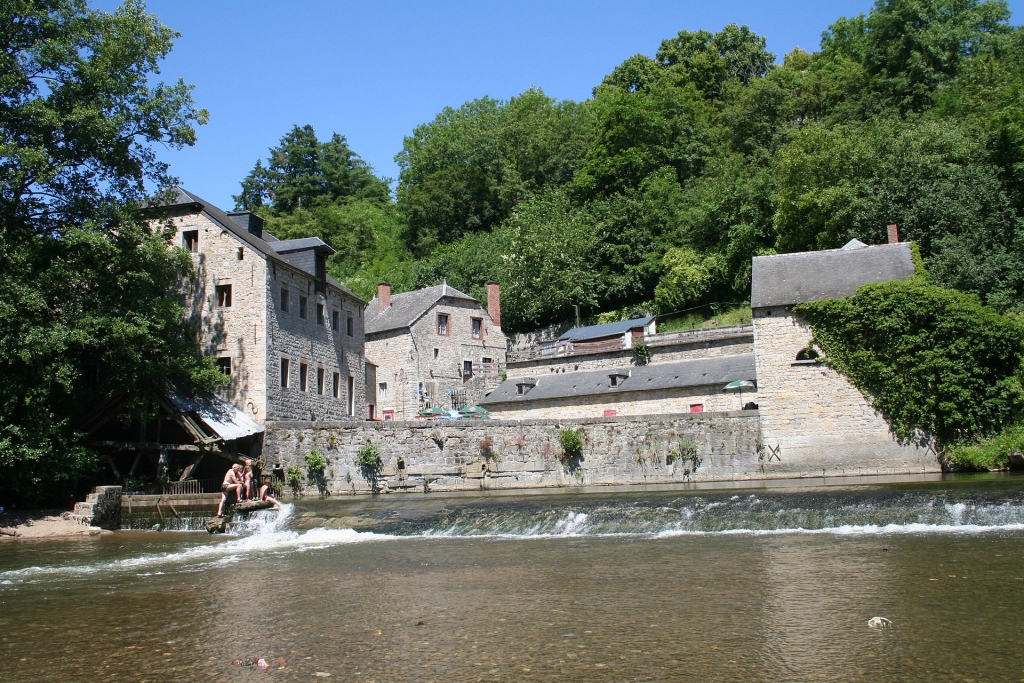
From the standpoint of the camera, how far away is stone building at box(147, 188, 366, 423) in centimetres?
2583

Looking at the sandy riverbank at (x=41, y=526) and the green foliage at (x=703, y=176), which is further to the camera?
the green foliage at (x=703, y=176)

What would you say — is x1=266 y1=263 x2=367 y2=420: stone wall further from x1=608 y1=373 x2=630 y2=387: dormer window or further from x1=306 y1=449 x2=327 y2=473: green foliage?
x1=608 y1=373 x2=630 y2=387: dormer window

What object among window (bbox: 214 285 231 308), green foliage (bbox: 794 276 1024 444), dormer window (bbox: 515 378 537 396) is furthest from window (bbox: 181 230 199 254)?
green foliage (bbox: 794 276 1024 444)

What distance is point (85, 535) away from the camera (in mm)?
17438

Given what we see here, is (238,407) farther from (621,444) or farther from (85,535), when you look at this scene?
(621,444)

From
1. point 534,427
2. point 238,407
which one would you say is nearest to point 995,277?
point 534,427

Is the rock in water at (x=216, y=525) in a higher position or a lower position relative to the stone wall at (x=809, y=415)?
lower

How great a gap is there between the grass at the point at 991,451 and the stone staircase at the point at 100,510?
2162 centimetres

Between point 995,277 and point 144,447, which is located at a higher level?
point 995,277

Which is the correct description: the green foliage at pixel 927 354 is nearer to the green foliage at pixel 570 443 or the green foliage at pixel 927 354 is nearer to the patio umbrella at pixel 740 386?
the patio umbrella at pixel 740 386

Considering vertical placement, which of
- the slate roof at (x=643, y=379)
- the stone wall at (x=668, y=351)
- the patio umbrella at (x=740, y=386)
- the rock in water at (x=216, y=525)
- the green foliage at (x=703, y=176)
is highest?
the green foliage at (x=703, y=176)

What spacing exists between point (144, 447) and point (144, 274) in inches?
190

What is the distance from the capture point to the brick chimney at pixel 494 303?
41.7 meters

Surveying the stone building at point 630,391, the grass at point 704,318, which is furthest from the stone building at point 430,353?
Answer: the grass at point 704,318
